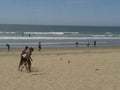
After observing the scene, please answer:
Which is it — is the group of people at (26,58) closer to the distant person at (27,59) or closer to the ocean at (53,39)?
the distant person at (27,59)

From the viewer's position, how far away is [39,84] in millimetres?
11031

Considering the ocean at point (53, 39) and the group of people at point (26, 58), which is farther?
the ocean at point (53, 39)

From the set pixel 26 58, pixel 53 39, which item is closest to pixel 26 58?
pixel 26 58

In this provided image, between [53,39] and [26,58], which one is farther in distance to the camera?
[53,39]

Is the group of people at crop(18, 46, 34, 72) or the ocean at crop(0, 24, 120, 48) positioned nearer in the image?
the group of people at crop(18, 46, 34, 72)

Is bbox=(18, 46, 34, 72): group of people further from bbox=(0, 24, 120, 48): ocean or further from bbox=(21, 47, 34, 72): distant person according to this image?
bbox=(0, 24, 120, 48): ocean

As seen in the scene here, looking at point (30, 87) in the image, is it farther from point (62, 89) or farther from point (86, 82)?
point (86, 82)

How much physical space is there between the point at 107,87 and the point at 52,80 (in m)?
2.62

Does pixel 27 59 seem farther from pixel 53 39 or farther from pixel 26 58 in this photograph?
pixel 53 39

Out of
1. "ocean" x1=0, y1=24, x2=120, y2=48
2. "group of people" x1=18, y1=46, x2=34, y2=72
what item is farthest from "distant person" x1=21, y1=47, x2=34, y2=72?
"ocean" x1=0, y1=24, x2=120, y2=48

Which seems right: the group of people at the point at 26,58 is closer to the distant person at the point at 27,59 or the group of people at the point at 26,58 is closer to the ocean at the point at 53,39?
the distant person at the point at 27,59

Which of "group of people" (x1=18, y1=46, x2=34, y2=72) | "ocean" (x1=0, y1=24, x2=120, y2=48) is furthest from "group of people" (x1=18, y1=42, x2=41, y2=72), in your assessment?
"ocean" (x1=0, y1=24, x2=120, y2=48)

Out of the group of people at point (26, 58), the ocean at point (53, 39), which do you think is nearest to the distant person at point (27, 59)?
the group of people at point (26, 58)

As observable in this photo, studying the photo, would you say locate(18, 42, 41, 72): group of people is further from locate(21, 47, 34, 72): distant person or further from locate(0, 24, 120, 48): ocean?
locate(0, 24, 120, 48): ocean
